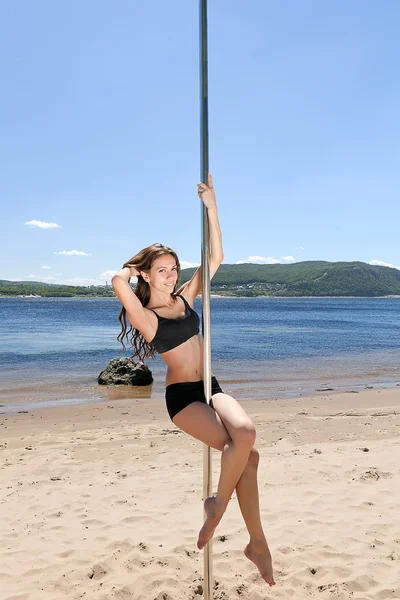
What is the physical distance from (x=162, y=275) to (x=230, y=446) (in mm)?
998

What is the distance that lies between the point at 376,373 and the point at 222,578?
50.4 feet

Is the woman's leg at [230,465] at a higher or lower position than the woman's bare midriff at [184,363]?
lower

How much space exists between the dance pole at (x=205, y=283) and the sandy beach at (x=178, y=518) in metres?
1.13

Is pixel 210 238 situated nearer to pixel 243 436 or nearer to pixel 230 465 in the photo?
pixel 243 436

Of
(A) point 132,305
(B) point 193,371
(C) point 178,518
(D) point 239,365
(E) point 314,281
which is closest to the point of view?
(A) point 132,305

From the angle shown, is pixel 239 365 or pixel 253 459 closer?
pixel 253 459

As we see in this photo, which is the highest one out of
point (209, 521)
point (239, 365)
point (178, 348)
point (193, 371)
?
point (178, 348)

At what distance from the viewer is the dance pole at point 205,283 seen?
8.64ft

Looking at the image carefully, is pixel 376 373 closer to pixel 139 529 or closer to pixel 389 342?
pixel 389 342

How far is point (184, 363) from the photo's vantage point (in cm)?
295

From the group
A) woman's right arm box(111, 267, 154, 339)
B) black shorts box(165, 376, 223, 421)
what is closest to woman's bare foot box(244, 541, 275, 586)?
black shorts box(165, 376, 223, 421)

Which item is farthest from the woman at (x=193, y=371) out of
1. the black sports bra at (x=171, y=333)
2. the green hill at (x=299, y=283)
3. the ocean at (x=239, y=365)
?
the green hill at (x=299, y=283)

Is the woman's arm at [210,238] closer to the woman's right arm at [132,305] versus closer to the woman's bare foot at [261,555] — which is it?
the woman's right arm at [132,305]

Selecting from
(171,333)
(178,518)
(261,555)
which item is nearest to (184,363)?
(171,333)
